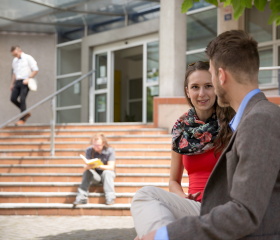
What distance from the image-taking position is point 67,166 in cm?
855

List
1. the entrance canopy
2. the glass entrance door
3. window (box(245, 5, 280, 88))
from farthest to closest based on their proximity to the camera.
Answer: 1. the glass entrance door
2. the entrance canopy
3. window (box(245, 5, 280, 88))

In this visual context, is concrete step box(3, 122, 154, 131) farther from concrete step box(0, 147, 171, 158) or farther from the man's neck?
the man's neck

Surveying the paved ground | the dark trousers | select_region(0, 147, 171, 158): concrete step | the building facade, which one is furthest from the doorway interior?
the paved ground

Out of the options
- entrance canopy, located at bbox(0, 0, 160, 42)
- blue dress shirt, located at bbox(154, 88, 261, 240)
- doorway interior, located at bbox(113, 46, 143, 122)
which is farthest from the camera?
doorway interior, located at bbox(113, 46, 143, 122)

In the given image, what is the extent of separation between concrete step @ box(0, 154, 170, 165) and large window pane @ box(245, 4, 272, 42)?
214 inches

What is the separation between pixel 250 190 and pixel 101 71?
47.9ft

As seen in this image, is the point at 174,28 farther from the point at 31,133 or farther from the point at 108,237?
the point at 108,237

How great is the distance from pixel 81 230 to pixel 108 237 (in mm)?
615

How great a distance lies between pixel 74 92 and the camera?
16531 millimetres

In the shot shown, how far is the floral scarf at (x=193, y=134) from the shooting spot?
2.68 metres

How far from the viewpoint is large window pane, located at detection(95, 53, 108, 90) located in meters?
15.8

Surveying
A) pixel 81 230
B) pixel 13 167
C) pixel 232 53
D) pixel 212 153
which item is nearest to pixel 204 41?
pixel 13 167

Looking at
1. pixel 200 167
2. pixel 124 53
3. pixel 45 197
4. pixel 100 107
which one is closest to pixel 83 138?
pixel 45 197

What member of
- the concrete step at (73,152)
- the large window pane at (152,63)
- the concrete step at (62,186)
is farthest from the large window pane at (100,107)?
the concrete step at (62,186)
